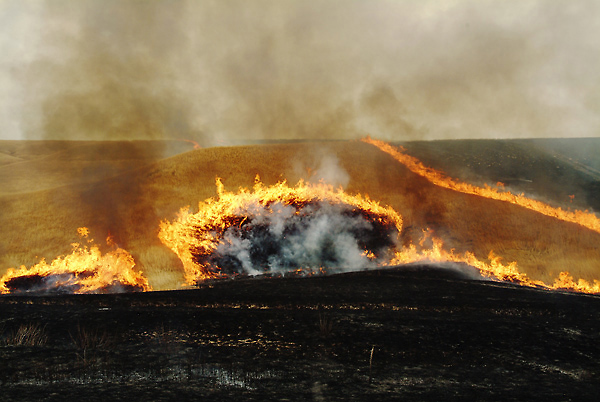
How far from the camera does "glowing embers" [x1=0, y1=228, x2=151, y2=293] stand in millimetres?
15875

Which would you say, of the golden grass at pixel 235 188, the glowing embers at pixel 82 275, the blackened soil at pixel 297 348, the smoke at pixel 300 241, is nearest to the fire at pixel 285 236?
the smoke at pixel 300 241

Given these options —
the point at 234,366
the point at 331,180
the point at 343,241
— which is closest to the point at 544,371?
the point at 234,366

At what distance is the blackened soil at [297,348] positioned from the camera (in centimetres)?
498

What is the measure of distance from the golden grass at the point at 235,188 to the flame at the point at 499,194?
0.80 m

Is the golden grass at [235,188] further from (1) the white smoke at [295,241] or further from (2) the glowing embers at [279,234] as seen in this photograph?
(1) the white smoke at [295,241]

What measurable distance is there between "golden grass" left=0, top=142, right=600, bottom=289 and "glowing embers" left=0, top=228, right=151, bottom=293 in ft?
1.21

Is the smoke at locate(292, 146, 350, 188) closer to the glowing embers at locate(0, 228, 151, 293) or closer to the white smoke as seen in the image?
the white smoke

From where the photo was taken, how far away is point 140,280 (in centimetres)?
1700

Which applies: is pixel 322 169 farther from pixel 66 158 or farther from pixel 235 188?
pixel 66 158

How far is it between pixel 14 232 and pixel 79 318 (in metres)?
12.6

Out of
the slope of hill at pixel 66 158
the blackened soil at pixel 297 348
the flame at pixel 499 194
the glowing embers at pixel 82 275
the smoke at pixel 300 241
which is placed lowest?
the blackened soil at pixel 297 348

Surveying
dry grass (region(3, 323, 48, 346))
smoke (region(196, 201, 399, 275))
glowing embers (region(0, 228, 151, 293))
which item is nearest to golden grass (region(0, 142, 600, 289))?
glowing embers (region(0, 228, 151, 293))

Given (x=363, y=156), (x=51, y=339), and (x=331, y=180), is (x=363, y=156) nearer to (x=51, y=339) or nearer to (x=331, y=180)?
(x=331, y=180)

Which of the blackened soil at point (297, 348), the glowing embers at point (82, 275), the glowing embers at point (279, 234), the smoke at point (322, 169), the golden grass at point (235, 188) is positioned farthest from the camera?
the smoke at point (322, 169)
